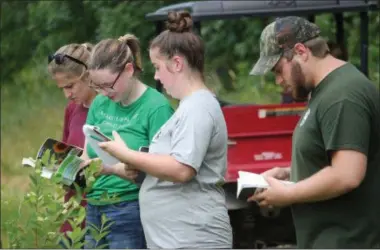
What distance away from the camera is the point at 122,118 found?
5898mm

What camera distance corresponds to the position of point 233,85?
51.5 feet

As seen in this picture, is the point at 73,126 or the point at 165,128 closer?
the point at 165,128

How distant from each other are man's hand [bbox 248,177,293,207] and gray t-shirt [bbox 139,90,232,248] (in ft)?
0.72

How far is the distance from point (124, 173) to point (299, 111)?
3.18 metres

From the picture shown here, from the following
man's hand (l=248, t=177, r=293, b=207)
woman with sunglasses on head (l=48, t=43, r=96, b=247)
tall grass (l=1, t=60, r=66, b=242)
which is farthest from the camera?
tall grass (l=1, t=60, r=66, b=242)

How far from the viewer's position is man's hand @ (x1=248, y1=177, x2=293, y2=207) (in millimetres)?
5184

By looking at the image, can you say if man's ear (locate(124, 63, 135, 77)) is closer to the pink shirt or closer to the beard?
the pink shirt

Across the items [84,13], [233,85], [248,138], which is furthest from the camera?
[233,85]

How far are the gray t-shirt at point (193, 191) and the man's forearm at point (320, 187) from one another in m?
0.43

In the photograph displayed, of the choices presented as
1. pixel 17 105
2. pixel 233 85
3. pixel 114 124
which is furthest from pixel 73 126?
pixel 17 105

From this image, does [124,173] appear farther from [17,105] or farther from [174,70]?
[17,105]

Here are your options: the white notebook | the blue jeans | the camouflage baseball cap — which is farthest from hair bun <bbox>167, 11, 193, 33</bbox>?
the blue jeans

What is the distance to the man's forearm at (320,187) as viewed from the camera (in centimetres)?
502

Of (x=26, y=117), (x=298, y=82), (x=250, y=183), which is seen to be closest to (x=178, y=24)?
(x=298, y=82)
